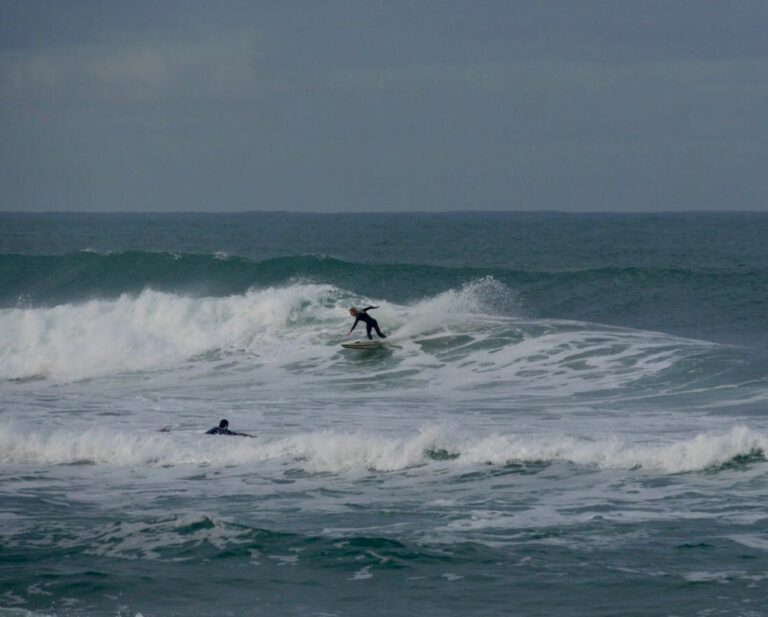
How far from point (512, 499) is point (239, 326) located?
1888 centimetres

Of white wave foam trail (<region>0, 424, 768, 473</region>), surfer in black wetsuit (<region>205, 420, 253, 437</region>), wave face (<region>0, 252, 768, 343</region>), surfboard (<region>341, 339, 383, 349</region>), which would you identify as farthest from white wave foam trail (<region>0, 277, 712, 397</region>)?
surfer in black wetsuit (<region>205, 420, 253, 437</region>)

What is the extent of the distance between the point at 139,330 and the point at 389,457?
57.6 ft

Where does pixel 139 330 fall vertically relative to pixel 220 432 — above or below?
above

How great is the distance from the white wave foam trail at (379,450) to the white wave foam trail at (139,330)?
9951mm

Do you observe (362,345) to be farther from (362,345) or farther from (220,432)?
(220,432)

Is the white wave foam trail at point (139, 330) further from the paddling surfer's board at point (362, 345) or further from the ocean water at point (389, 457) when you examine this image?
the paddling surfer's board at point (362, 345)

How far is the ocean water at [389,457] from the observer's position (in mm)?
12805

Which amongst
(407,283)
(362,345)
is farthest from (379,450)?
(407,283)

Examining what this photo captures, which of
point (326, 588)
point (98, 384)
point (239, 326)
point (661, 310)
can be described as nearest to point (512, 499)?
point (326, 588)

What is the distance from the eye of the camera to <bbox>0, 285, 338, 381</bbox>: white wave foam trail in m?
30.9

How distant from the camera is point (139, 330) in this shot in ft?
113

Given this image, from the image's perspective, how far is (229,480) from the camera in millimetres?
17812

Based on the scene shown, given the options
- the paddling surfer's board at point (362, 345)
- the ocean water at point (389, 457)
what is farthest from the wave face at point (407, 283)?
the paddling surfer's board at point (362, 345)

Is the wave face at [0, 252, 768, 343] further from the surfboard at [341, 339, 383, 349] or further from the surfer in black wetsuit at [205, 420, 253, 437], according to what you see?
the surfer in black wetsuit at [205, 420, 253, 437]
